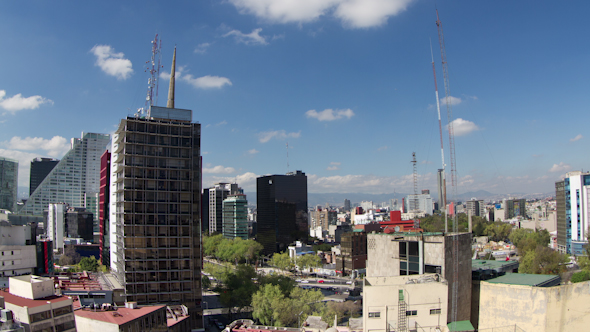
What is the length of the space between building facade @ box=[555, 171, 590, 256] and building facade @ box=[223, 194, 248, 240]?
100624mm

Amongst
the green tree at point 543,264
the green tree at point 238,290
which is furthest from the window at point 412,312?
the green tree at point 543,264

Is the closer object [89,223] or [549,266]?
[549,266]

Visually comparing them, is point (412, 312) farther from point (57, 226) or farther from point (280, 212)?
point (57, 226)

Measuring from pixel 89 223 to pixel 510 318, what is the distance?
395 feet

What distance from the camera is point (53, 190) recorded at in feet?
554

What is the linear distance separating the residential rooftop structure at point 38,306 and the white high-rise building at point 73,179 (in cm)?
15496

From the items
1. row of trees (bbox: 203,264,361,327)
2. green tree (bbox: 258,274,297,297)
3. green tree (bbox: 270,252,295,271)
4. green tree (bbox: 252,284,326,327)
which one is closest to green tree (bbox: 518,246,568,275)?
row of trees (bbox: 203,264,361,327)

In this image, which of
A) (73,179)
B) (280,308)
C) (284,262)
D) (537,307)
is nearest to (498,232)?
(284,262)

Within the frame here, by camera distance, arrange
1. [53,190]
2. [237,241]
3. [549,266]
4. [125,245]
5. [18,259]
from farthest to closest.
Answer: [53,190]
[237,241]
[549,266]
[125,245]
[18,259]

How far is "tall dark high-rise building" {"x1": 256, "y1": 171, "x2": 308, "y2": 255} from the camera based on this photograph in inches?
5482

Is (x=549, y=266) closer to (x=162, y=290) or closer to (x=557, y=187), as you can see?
(x=557, y=187)

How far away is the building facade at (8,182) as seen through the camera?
182125 mm

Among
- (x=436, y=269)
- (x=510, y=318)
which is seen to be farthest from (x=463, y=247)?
(x=510, y=318)

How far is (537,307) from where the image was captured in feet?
96.7
